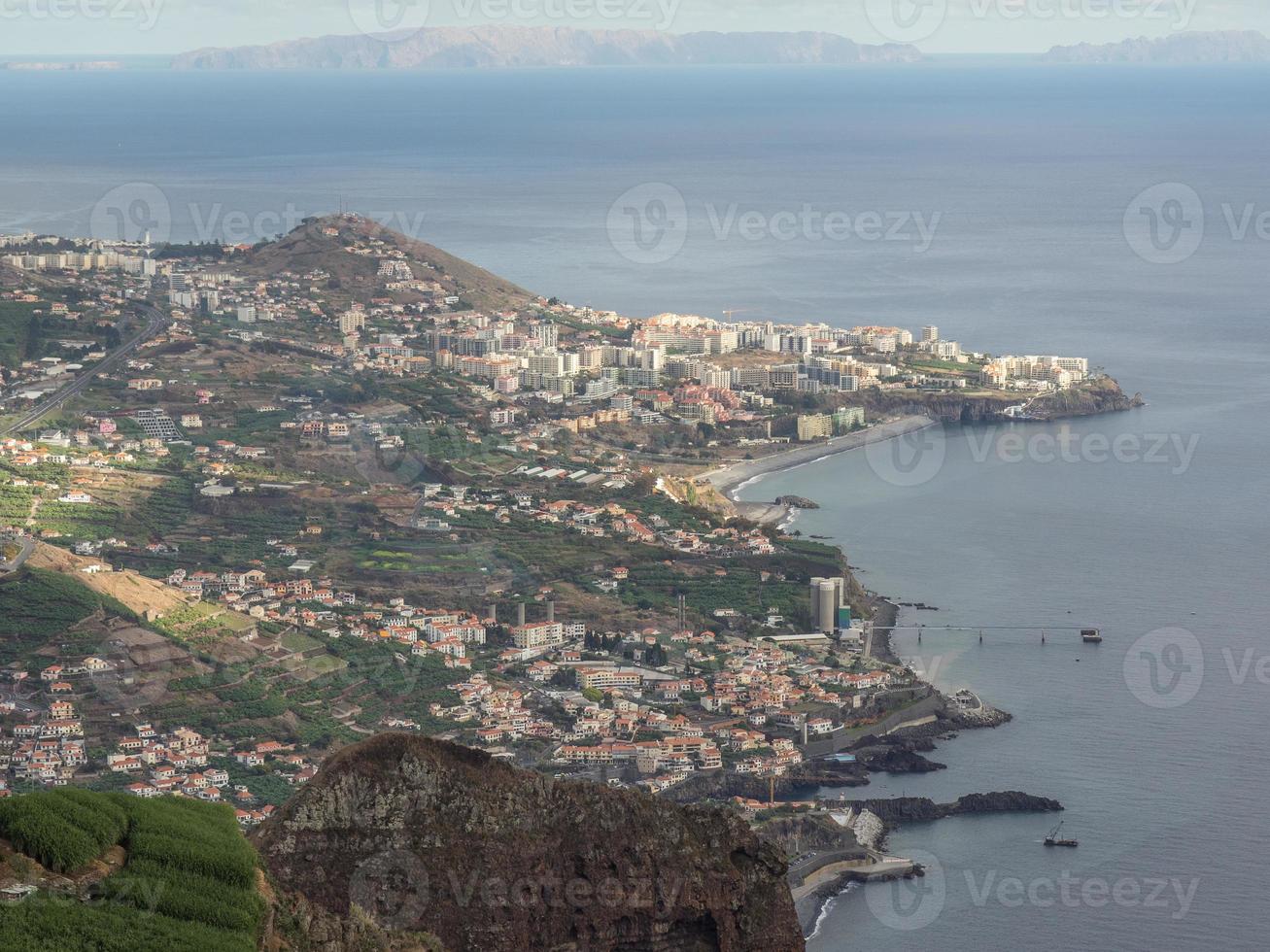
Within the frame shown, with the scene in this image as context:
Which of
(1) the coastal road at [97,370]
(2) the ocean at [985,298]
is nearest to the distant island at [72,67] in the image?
(2) the ocean at [985,298]

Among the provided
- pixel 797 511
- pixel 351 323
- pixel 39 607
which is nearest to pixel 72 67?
pixel 351 323

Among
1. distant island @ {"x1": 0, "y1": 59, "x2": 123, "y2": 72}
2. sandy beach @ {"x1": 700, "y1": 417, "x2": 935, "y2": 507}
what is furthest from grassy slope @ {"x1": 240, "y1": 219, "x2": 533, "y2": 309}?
distant island @ {"x1": 0, "y1": 59, "x2": 123, "y2": 72}

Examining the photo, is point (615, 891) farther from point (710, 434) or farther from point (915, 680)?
point (710, 434)

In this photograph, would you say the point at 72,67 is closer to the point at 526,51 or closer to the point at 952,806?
the point at 526,51

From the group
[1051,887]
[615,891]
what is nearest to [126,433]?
[1051,887]

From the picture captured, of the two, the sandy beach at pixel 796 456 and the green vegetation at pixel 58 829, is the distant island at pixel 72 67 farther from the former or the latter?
the green vegetation at pixel 58 829
